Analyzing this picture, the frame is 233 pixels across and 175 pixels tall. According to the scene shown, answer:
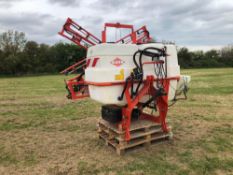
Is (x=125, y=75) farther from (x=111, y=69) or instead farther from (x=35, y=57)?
(x=35, y=57)

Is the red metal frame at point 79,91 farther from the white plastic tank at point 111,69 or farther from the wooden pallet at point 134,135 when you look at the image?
the wooden pallet at point 134,135

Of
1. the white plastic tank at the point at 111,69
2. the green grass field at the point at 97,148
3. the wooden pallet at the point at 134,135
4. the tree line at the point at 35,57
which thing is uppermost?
the tree line at the point at 35,57

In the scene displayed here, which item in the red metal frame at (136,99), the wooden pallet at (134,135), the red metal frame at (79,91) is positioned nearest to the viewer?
the red metal frame at (136,99)

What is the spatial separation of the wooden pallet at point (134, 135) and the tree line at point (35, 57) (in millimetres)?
33154

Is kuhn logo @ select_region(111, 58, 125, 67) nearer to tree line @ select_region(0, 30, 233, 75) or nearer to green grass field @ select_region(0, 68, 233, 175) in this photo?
green grass field @ select_region(0, 68, 233, 175)

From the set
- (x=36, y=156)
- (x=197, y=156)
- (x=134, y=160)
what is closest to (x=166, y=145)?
(x=197, y=156)

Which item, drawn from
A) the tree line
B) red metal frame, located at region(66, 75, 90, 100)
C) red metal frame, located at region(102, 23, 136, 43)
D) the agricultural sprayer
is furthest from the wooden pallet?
the tree line

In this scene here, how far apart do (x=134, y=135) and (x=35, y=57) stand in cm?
4188

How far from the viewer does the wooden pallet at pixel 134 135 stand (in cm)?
370

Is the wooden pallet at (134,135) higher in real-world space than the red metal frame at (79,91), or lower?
lower

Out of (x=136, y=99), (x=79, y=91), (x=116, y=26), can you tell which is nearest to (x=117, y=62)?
(x=136, y=99)

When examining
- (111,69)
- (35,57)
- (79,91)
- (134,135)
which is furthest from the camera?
(35,57)

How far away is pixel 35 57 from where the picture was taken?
41594 mm

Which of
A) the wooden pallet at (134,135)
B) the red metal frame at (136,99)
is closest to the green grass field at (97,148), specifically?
the wooden pallet at (134,135)
